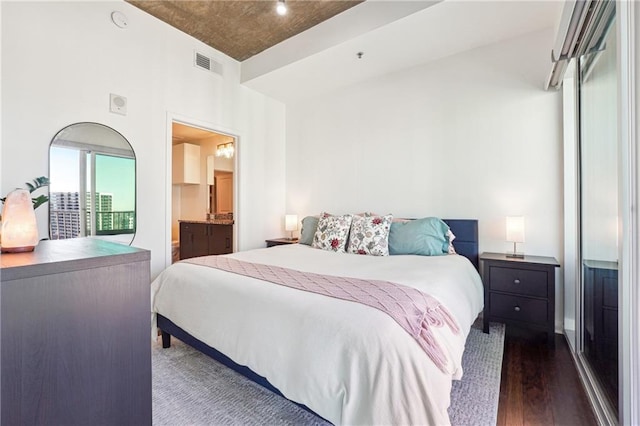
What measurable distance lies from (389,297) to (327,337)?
0.37m

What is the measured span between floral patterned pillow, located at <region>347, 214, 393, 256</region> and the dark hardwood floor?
1276 mm

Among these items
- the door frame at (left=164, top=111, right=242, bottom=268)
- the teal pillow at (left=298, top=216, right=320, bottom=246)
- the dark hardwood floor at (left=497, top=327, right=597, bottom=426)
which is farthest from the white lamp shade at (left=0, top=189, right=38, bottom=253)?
the teal pillow at (left=298, top=216, right=320, bottom=246)

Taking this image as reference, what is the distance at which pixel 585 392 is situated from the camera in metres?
1.78

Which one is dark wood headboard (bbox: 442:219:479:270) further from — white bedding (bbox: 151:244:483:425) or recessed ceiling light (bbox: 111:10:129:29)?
recessed ceiling light (bbox: 111:10:129:29)

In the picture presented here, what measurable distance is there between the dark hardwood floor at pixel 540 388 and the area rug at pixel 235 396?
68mm

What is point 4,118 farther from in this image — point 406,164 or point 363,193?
point 406,164

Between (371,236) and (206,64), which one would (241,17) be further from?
(371,236)

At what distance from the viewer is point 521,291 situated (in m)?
2.48

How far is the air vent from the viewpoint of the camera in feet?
11.2

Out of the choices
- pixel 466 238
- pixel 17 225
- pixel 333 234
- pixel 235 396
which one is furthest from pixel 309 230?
pixel 17 225

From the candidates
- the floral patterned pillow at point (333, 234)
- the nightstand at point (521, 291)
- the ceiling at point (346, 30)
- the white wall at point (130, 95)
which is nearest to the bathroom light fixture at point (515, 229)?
the nightstand at point (521, 291)

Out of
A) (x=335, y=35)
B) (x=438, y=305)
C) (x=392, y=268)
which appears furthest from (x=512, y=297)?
(x=335, y=35)

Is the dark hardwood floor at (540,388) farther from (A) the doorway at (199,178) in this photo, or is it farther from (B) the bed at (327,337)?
(A) the doorway at (199,178)

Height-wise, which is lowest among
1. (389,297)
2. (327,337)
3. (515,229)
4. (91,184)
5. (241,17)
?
(327,337)
